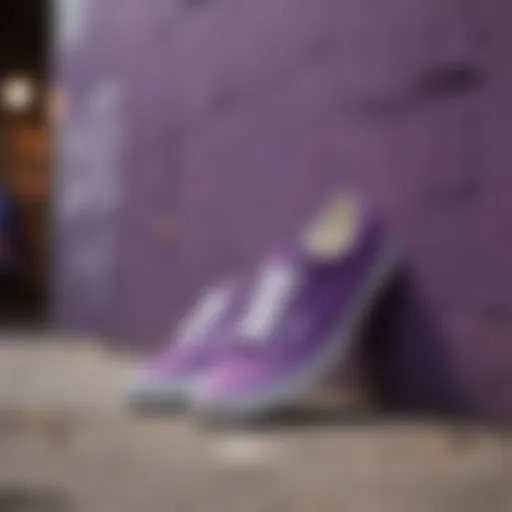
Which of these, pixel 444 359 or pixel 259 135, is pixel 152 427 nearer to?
pixel 444 359

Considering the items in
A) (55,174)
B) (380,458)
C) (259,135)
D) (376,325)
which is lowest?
(380,458)

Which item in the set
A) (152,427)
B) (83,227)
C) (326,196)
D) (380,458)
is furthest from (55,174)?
(380,458)

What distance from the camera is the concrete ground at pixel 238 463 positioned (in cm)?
86

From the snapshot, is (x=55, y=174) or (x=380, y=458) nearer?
(x=380, y=458)

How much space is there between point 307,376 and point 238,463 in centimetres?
29

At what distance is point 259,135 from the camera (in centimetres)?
181

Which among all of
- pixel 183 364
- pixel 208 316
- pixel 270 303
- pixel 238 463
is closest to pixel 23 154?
pixel 208 316

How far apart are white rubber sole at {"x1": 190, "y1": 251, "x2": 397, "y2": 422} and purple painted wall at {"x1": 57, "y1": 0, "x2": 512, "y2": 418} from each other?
0.13ft

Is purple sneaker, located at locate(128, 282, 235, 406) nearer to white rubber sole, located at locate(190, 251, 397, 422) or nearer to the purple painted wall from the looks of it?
white rubber sole, located at locate(190, 251, 397, 422)

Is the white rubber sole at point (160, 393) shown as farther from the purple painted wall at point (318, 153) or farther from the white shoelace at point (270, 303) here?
the purple painted wall at point (318, 153)

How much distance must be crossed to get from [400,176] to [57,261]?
204 centimetres

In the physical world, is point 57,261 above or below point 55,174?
below

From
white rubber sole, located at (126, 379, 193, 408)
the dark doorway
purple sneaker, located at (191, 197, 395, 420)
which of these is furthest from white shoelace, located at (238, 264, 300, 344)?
the dark doorway

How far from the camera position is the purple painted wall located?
127 centimetres
